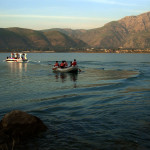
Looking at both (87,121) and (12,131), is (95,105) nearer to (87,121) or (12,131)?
(87,121)

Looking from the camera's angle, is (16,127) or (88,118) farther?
(88,118)

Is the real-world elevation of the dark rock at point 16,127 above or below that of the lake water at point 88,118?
above

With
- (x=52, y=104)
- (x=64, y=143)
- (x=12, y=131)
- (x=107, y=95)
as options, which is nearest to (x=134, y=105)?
(x=107, y=95)

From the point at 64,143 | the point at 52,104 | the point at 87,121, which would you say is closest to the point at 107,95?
the point at 52,104

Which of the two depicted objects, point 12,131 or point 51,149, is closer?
point 51,149

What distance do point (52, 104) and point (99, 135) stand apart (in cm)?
712

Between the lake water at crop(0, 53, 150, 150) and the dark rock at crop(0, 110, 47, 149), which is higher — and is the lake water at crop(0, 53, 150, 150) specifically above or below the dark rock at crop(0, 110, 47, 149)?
below

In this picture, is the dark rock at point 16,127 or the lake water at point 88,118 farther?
the dark rock at point 16,127

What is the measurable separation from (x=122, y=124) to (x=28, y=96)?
11.0 metres

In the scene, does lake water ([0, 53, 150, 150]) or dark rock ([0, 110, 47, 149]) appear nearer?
lake water ([0, 53, 150, 150])

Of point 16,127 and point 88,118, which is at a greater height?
point 16,127

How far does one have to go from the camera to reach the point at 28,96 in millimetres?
21781

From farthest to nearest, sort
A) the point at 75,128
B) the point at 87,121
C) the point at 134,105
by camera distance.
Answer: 1. the point at 134,105
2. the point at 87,121
3. the point at 75,128

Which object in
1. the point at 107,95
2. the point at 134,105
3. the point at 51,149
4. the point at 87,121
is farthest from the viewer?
the point at 107,95
